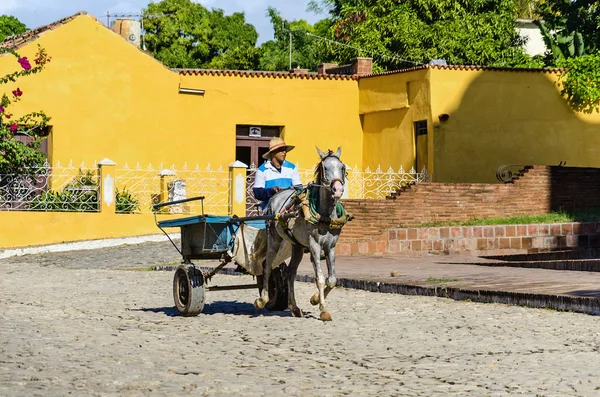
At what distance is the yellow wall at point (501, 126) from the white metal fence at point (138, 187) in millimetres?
1106

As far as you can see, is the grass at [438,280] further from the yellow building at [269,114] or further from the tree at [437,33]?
the tree at [437,33]

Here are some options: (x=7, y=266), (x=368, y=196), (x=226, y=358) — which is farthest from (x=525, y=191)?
(x=226, y=358)

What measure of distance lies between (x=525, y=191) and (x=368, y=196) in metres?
3.91

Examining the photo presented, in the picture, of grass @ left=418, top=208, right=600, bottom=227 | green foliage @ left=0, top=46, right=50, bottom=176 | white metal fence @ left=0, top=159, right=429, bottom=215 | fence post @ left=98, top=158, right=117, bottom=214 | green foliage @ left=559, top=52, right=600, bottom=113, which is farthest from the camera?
green foliage @ left=559, top=52, right=600, bottom=113

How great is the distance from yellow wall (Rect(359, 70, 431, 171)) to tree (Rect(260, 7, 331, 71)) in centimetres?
2011

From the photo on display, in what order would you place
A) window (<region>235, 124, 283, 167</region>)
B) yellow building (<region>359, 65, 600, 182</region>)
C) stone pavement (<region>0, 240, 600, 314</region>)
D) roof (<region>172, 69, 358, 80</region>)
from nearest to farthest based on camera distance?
stone pavement (<region>0, 240, 600, 314</region>) → yellow building (<region>359, 65, 600, 182</region>) → roof (<region>172, 69, 358, 80</region>) → window (<region>235, 124, 283, 167</region>)

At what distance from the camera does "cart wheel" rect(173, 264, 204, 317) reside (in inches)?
472

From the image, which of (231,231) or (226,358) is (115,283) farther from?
(226,358)

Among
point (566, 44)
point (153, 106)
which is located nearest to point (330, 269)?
point (153, 106)

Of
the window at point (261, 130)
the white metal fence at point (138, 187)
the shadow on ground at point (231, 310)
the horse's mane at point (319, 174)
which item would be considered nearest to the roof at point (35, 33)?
the white metal fence at point (138, 187)

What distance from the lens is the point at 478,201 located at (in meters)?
26.1

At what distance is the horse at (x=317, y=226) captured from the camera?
37.0 feet

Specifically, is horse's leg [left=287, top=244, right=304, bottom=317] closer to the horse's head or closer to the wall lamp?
the horse's head

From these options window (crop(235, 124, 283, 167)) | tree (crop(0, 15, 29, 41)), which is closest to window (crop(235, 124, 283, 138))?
window (crop(235, 124, 283, 167))
